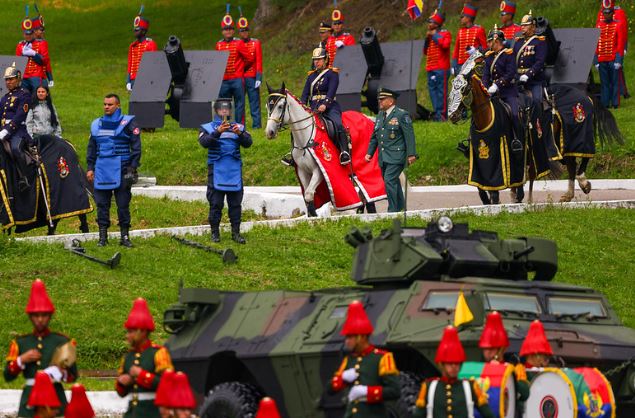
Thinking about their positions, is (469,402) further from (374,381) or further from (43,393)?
(43,393)

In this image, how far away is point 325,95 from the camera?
94.4 ft

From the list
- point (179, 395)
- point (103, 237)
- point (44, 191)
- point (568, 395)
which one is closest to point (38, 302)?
point (179, 395)

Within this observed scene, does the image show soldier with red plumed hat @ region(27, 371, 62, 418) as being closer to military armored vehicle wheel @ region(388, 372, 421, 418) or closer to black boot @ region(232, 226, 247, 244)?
military armored vehicle wheel @ region(388, 372, 421, 418)

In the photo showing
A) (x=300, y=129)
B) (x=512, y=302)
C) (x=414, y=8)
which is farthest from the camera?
(x=300, y=129)

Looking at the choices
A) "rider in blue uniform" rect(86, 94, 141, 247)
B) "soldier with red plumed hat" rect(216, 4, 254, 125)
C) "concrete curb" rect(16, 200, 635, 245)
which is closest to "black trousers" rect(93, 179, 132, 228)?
"rider in blue uniform" rect(86, 94, 141, 247)

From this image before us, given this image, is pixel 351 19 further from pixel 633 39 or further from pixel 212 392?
pixel 212 392

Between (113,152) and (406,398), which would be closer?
(406,398)

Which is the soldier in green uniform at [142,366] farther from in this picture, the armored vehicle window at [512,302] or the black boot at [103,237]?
the black boot at [103,237]

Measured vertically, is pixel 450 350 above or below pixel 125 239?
above

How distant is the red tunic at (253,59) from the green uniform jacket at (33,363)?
77.9 ft

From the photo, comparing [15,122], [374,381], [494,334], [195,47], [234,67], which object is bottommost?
[195,47]

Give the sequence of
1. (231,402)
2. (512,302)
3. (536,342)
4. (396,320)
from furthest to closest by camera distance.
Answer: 1. (231,402)
2. (512,302)
3. (396,320)
4. (536,342)

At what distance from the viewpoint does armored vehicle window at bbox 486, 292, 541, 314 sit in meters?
15.2

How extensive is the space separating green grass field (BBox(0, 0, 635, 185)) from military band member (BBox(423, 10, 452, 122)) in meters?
1.19
